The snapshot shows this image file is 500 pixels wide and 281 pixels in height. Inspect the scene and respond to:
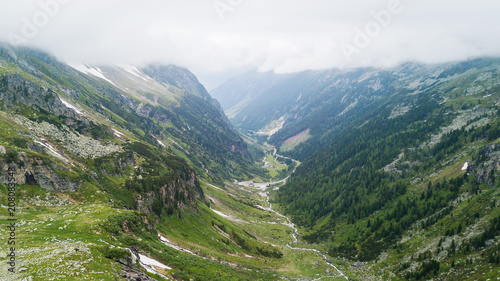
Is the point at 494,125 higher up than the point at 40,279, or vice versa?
the point at 494,125

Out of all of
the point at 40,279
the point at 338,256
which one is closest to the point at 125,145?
the point at 40,279

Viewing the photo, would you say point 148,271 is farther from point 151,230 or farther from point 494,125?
point 494,125

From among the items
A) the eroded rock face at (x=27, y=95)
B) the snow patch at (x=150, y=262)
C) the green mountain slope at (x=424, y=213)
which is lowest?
the green mountain slope at (x=424, y=213)

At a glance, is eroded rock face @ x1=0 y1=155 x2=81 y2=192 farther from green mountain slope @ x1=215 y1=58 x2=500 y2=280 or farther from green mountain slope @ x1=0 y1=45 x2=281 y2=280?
green mountain slope @ x1=215 y1=58 x2=500 y2=280

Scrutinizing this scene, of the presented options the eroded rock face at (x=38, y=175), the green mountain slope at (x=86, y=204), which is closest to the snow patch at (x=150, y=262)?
the green mountain slope at (x=86, y=204)

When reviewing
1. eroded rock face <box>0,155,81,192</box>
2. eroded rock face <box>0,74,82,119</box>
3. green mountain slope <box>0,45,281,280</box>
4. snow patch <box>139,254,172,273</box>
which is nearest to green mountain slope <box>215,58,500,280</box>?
green mountain slope <box>0,45,281,280</box>

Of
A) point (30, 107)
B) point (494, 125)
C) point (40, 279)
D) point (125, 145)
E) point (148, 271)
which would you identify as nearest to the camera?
point (40, 279)

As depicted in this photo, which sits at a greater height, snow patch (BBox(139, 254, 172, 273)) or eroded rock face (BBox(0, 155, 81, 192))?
eroded rock face (BBox(0, 155, 81, 192))

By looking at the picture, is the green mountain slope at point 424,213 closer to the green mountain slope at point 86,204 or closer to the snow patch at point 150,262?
the green mountain slope at point 86,204
